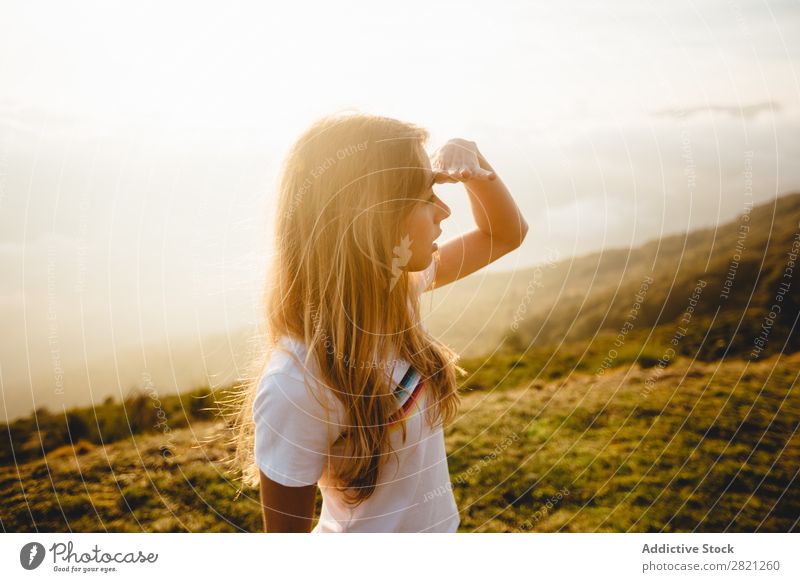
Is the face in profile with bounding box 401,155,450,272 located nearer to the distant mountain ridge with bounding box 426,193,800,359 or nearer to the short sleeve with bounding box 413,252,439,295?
the short sleeve with bounding box 413,252,439,295

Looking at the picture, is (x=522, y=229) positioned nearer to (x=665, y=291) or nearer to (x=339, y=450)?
(x=339, y=450)

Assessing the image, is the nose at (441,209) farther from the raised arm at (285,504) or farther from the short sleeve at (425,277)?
the raised arm at (285,504)

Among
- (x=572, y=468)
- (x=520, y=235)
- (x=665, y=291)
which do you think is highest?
(x=520, y=235)

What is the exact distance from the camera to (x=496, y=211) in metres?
1.42

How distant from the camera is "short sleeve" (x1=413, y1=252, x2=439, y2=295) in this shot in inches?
53.4

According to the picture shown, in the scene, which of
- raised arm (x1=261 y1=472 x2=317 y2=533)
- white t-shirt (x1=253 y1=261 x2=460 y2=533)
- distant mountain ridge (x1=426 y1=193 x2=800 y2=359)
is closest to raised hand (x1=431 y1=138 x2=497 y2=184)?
white t-shirt (x1=253 y1=261 x2=460 y2=533)

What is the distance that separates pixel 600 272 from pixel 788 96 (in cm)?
124

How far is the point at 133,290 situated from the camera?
6.11 feet

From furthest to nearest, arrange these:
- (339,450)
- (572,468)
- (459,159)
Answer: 1. (572,468)
2. (459,159)
3. (339,450)

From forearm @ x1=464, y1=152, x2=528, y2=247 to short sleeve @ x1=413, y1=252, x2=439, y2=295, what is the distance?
14 cm

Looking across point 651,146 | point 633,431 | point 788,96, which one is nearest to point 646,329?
point 633,431
